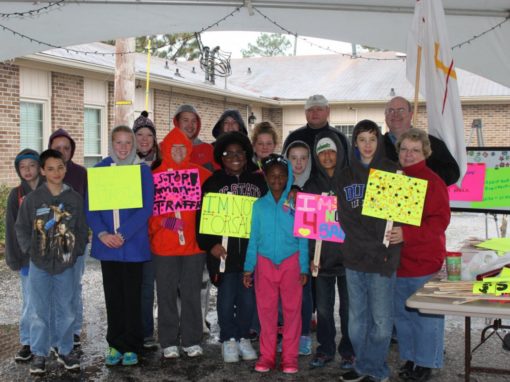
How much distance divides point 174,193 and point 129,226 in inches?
17.5

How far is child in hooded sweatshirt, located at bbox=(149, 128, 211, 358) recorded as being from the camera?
465 cm

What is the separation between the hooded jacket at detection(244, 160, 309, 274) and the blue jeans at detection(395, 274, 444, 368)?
0.75 meters

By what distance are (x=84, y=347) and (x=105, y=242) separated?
4.36 ft

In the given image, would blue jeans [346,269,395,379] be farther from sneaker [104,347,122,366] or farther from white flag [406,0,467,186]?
sneaker [104,347,122,366]

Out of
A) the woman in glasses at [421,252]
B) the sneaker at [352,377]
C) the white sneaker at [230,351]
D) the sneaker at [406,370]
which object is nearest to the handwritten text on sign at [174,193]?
the white sneaker at [230,351]

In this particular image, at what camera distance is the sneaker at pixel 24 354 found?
187 inches

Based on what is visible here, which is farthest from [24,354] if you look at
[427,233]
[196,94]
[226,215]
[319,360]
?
[196,94]

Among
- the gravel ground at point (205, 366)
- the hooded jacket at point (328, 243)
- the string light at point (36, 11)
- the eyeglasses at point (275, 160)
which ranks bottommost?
the gravel ground at point (205, 366)

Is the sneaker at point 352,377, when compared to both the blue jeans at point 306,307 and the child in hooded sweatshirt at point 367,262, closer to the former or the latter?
the child in hooded sweatshirt at point 367,262

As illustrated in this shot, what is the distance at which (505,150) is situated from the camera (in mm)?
5895

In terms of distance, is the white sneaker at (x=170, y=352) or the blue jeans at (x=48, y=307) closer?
the blue jeans at (x=48, y=307)

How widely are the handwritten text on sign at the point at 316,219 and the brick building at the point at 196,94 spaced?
25.7ft

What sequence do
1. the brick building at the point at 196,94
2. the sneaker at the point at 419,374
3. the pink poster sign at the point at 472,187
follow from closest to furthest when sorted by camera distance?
1. the sneaker at the point at 419,374
2. the pink poster sign at the point at 472,187
3. the brick building at the point at 196,94

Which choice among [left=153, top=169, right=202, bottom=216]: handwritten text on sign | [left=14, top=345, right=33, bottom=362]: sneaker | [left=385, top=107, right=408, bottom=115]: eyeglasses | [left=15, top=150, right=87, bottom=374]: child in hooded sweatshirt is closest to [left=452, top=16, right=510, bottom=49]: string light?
[left=385, top=107, right=408, bottom=115]: eyeglasses
